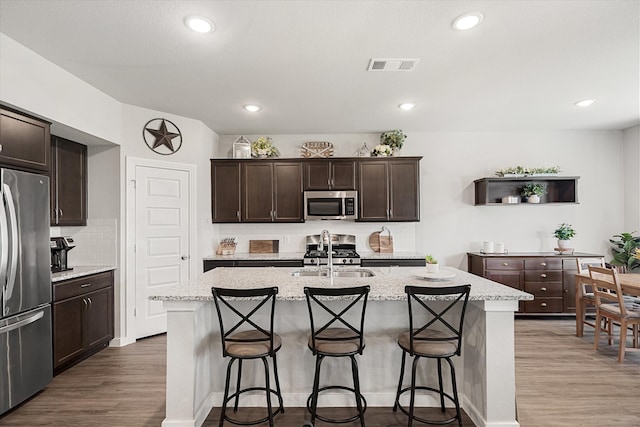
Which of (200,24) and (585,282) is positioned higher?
(200,24)

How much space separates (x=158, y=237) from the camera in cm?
428

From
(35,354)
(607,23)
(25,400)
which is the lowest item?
(25,400)

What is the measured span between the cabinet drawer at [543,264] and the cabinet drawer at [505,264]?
0.30 ft

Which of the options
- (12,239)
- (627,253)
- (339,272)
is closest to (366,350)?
(339,272)

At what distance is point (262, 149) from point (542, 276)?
171 inches

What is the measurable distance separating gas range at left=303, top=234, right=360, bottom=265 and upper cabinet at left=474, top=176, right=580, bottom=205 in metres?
2.04

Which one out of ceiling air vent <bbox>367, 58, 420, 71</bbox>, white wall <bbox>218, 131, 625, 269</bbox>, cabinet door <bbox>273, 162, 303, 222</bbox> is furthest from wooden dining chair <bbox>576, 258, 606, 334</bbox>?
cabinet door <bbox>273, 162, 303, 222</bbox>

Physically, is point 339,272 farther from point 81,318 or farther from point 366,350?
point 81,318

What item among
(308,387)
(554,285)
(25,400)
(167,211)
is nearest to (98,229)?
(167,211)

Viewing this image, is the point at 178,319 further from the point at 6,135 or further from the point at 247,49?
the point at 247,49

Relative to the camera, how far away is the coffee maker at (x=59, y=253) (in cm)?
358

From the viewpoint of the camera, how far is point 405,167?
5035 mm

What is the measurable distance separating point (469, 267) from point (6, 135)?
5.50 m

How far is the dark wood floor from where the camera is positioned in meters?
2.45
